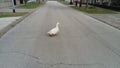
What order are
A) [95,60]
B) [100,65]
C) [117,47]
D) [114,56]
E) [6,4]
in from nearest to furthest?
[100,65], [95,60], [114,56], [117,47], [6,4]

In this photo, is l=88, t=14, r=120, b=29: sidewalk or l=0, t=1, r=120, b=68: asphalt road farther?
l=88, t=14, r=120, b=29: sidewalk

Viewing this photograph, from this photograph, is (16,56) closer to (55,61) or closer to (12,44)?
(55,61)

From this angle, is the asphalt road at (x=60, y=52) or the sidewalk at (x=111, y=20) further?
the sidewalk at (x=111, y=20)

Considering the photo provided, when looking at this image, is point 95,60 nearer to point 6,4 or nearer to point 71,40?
point 71,40

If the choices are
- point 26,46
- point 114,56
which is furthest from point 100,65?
point 26,46

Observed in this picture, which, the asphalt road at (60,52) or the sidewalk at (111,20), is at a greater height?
the asphalt road at (60,52)

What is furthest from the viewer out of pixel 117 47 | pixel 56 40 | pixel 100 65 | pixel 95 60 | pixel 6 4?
pixel 6 4

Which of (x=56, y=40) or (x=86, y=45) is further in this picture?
(x=56, y=40)

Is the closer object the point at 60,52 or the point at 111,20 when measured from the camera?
the point at 60,52

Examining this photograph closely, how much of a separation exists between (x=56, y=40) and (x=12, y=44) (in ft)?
6.75

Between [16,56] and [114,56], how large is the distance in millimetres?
3392

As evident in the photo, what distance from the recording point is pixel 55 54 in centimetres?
745

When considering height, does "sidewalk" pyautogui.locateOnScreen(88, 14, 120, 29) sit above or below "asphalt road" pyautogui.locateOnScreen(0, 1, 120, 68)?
below

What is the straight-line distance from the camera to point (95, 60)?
6.79 m
